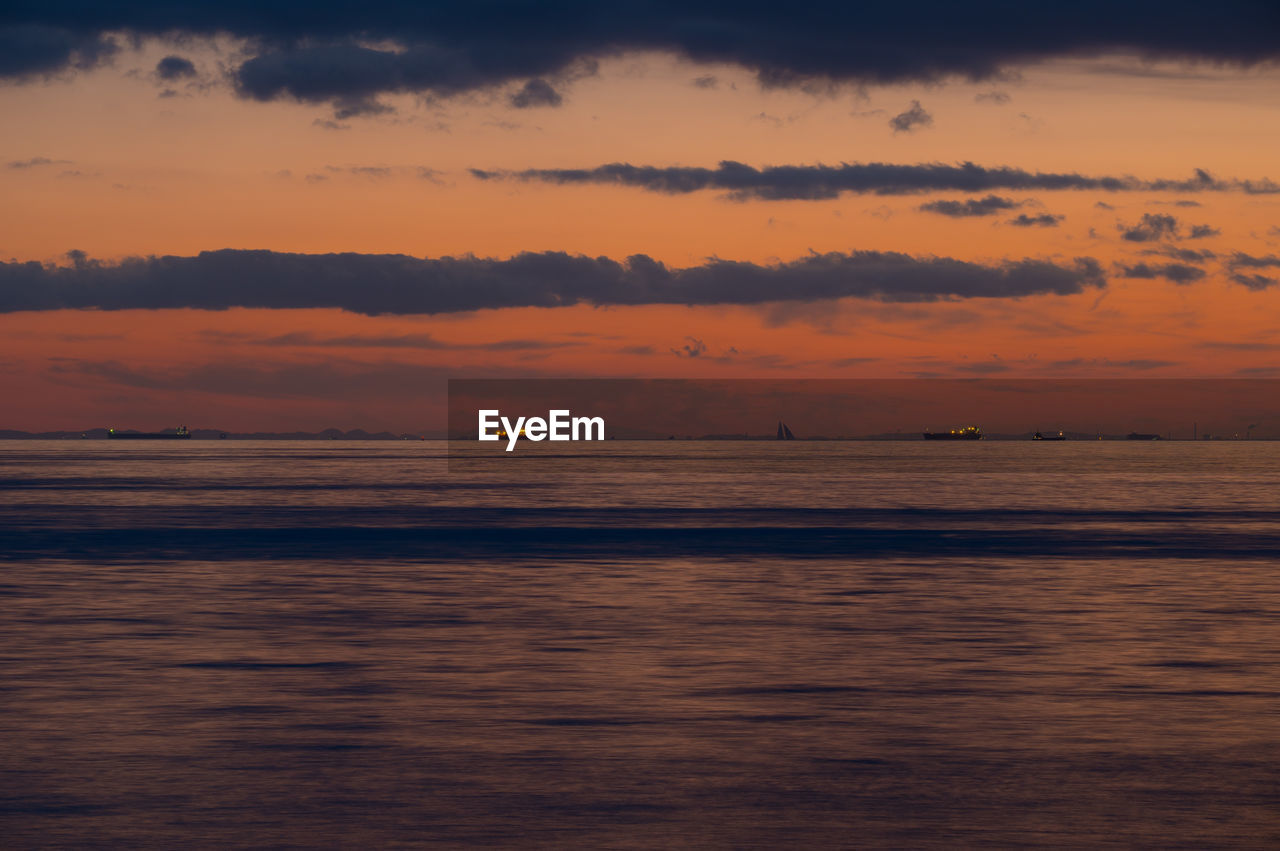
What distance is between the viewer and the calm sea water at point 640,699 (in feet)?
42.1

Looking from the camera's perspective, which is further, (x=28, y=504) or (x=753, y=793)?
(x=28, y=504)

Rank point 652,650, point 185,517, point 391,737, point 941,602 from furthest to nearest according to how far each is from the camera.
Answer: point 185,517, point 941,602, point 652,650, point 391,737

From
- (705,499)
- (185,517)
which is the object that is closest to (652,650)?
(185,517)

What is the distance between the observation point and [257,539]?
53.8 meters

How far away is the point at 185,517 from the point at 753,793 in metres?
61.8

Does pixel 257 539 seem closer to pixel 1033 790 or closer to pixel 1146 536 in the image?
pixel 1146 536

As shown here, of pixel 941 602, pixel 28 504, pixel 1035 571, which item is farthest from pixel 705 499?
pixel 941 602

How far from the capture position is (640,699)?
746 inches

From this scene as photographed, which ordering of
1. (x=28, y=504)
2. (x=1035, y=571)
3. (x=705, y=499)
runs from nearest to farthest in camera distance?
(x=1035, y=571) → (x=28, y=504) → (x=705, y=499)

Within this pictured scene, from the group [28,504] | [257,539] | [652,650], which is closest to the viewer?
[652,650]

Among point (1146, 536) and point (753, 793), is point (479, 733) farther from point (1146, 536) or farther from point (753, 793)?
point (1146, 536)

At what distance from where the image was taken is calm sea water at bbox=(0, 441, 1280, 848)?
12.8 metres

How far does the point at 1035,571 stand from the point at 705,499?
5544 cm

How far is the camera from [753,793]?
1367cm
